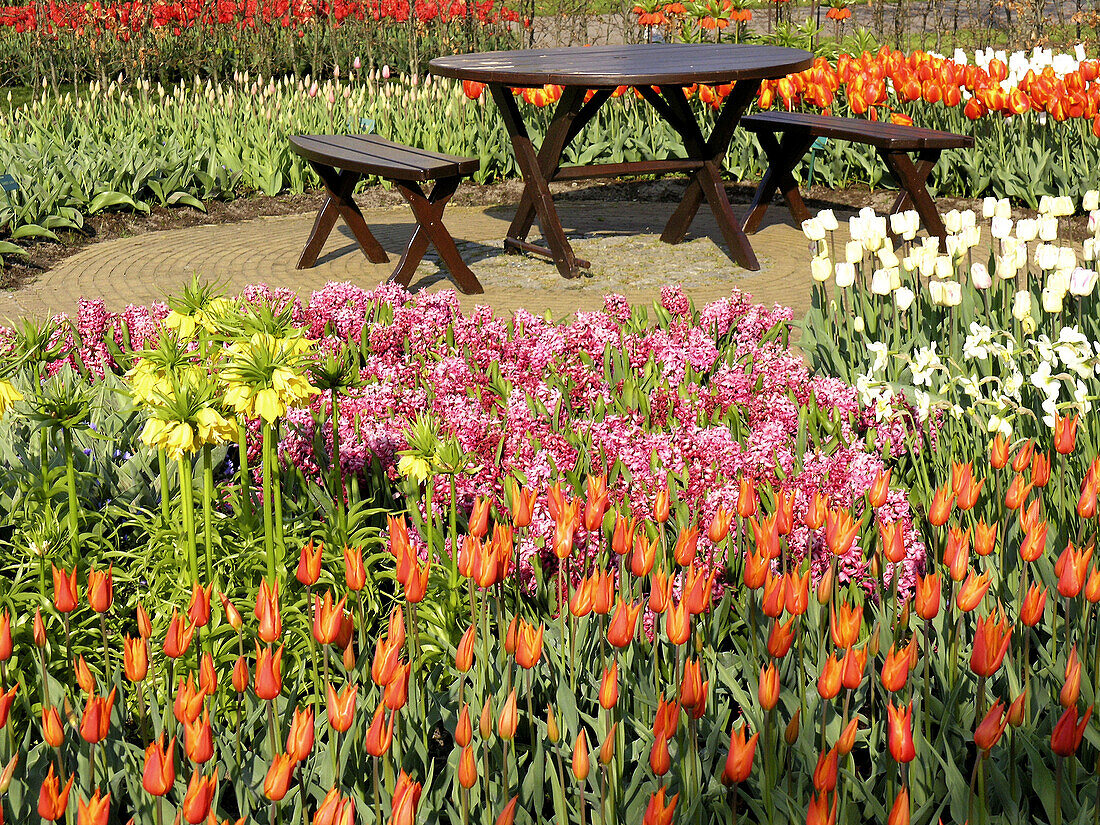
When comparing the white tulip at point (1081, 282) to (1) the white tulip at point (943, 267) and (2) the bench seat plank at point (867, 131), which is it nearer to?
(1) the white tulip at point (943, 267)

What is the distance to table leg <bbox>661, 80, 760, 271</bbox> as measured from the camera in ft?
21.6

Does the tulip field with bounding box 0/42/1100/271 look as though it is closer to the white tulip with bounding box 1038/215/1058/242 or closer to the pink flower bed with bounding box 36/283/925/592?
the pink flower bed with bounding box 36/283/925/592

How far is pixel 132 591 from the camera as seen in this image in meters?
2.68

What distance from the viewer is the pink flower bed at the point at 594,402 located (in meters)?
2.83

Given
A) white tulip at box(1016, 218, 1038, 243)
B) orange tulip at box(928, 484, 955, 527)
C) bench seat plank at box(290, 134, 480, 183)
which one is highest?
bench seat plank at box(290, 134, 480, 183)

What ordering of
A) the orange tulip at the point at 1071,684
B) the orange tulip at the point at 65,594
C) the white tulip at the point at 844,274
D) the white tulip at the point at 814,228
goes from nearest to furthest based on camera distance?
the orange tulip at the point at 1071,684 < the orange tulip at the point at 65,594 < the white tulip at the point at 844,274 < the white tulip at the point at 814,228

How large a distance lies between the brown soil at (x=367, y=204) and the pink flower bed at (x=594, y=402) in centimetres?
320

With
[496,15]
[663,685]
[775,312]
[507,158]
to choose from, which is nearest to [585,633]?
[663,685]

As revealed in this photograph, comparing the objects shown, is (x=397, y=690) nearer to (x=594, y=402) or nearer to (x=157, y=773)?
(x=157, y=773)

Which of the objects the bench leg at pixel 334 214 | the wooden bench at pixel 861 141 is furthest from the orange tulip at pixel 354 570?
the wooden bench at pixel 861 141

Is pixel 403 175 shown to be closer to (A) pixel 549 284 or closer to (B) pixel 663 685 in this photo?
(A) pixel 549 284

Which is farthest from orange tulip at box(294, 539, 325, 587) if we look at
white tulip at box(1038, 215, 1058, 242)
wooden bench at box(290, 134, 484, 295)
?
wooden bench at box(290, 134, 484, 295)

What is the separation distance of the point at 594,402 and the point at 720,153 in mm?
3531

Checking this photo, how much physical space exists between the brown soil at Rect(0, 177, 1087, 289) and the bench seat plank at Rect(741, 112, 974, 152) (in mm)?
1021
